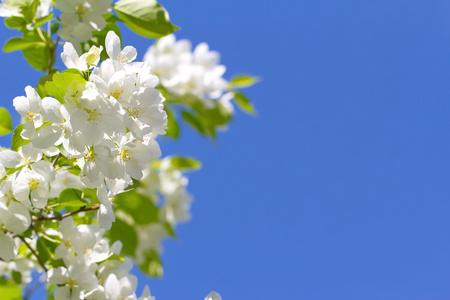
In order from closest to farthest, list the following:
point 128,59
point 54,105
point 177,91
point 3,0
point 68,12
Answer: point 54,105
point 128,59
point 68,12
point 3,0
point 177,91

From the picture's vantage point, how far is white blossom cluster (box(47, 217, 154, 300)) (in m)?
1.60

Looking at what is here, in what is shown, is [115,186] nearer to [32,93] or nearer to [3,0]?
[32,93]

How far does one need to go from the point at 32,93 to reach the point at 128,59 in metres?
0.30

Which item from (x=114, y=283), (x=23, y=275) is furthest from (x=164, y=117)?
(x=23, y=275)

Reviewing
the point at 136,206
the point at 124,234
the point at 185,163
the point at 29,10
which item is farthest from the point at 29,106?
the point at 185,163

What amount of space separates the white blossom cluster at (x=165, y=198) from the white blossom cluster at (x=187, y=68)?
0.80 metres

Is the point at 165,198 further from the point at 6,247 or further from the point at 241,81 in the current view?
the point at 6,247

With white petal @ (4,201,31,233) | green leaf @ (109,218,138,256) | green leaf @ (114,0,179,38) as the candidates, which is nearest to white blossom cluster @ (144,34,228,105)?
green leaf @ (109,218,138,256)

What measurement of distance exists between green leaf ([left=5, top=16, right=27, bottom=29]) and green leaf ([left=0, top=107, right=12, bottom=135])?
0.50m

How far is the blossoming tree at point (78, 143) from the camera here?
131 centimetres

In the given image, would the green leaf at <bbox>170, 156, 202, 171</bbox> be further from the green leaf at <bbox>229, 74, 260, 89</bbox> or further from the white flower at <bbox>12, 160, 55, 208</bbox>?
the white flower at <bbox>12, 160, 55, 208</bbox>

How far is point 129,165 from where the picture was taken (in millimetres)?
1398

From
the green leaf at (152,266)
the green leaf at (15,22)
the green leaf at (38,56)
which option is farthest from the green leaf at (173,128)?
the green leaf at (15,22)

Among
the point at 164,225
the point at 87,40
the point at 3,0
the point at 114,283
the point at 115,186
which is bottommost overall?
the point at 114,283
